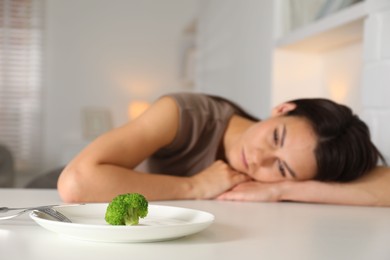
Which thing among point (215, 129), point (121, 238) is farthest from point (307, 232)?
point (215, 129)

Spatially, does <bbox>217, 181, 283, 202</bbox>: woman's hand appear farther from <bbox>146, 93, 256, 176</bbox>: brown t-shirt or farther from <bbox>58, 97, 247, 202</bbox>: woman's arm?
<bbox>146, 93, 256, 176</bbox>: brown t-shirt

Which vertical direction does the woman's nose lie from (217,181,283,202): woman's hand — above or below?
above

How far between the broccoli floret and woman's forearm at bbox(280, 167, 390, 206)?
2.33 feet

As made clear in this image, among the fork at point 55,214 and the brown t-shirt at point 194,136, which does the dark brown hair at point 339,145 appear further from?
the fork at point 55,214

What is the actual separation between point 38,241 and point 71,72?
457 centimetres

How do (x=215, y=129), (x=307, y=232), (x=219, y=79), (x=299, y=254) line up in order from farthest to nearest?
(x=219, y=79), (x=215, y=129), (x=307, y=232), (x=299, y=254)

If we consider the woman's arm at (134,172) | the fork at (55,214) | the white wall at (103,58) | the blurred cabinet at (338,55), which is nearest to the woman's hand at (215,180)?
the woman's arm at (134,172)

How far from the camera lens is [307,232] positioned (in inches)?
38.7

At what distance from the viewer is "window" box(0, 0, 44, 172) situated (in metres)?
5.24

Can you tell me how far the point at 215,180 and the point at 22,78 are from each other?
13.4 ft

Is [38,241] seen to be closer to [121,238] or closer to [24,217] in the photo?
[121,238]

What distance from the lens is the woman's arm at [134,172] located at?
140cm

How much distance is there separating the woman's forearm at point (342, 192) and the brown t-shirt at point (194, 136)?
1.09ft

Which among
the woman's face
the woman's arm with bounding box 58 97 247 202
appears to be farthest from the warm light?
the woman's face
